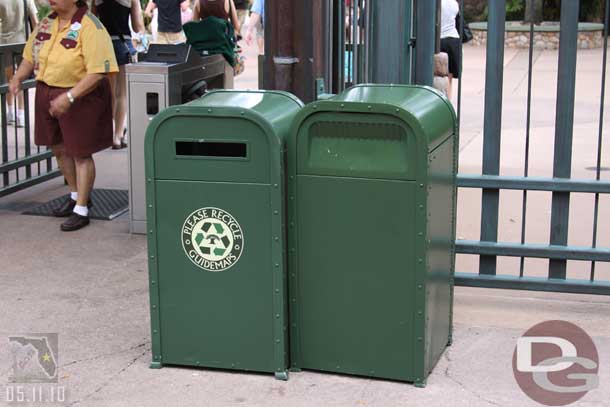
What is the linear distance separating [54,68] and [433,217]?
347cm

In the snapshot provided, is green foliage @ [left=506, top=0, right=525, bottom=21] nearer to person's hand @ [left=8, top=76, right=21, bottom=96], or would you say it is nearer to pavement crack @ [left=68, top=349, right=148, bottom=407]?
person's hand @ [left=8, top=76, right=21, bottom=96]

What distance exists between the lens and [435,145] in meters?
4.35

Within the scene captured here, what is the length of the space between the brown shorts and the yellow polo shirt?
120 mm

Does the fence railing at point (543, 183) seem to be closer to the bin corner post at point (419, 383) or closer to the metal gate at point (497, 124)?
the metal gate at point (497, 124)

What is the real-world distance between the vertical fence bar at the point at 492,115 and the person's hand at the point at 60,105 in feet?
9.42

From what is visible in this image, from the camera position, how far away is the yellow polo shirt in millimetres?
6770

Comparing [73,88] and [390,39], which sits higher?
A: [390,39]

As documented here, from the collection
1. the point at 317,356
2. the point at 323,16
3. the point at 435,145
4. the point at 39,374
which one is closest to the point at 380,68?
the point at 323,16

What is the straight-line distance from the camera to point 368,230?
14.3ft

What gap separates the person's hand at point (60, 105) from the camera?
679cm


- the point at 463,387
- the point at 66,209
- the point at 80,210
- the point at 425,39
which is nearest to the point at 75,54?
the point at 80,210

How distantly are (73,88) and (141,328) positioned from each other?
2207mm

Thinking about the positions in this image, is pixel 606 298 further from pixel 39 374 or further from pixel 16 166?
pixel 16 166

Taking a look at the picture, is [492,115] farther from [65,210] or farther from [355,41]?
[65,210]
